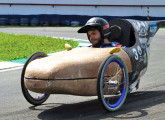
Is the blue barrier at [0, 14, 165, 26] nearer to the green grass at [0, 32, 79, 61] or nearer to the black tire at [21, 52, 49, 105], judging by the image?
the green grass at [0, 32, 79, 61]

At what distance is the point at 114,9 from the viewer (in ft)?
139

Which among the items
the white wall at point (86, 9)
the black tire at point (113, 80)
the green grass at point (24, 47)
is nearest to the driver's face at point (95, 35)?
the black tire at point (113, 80)

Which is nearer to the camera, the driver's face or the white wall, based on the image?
the driver's face

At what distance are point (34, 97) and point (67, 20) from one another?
3287 centimetres

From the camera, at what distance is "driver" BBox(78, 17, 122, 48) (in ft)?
24.4

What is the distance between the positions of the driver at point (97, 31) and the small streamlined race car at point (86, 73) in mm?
279

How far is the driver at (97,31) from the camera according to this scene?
7.45m

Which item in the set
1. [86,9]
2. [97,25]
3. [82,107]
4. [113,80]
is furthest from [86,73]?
[86,9]

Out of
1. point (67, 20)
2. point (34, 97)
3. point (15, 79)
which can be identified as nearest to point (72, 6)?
point (67, 20)

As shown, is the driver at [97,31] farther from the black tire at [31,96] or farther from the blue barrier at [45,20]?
the blue barrier at [45,20]

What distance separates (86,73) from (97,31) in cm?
126

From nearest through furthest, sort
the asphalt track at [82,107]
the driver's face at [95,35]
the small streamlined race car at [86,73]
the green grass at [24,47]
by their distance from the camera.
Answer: the small streamlined race car at [86,73] < the asphalt track at [82,107] < the driver's face at [95,35] < the green grass at [24,47]

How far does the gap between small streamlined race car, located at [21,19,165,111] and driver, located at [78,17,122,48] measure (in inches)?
11.0

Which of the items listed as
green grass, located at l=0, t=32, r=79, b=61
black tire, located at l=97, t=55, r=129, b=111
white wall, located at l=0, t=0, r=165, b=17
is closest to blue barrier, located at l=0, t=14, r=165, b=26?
white wall, located at l=0, t=0, r=165, b=17
